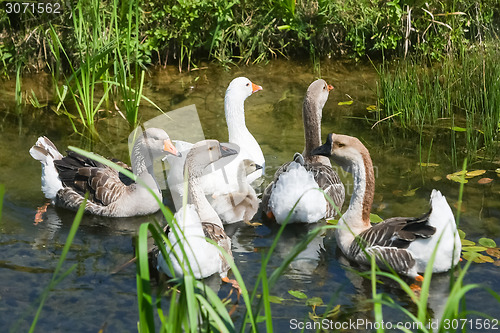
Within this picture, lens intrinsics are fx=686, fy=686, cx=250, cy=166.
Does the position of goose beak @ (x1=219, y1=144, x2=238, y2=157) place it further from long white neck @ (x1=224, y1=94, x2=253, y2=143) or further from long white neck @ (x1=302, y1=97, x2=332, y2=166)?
long white neck @ (x1=302, y1=97, x2=332, y2=166)

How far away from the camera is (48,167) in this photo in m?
6.73

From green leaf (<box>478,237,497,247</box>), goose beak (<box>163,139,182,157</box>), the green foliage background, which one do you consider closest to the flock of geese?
goose beak (<box>163,139,182,157</box>)

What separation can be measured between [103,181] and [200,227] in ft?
6.78

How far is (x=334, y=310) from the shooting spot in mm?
4898

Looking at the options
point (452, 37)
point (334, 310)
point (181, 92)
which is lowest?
point (334, 310)

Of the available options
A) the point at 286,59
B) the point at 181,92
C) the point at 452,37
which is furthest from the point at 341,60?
the point at 181,92

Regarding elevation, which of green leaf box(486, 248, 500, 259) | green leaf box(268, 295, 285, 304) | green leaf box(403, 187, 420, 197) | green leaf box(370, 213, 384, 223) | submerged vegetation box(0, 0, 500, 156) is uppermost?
A: submerged vegetation box(0, 0, 500, 156)

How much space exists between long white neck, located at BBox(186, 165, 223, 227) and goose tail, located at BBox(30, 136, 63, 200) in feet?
4.91

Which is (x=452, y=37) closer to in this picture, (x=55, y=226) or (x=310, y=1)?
(x=310, y=1)

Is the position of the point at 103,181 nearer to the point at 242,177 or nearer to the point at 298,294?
the point at 242,177

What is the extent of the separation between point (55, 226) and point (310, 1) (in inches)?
220

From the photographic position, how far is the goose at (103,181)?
6.50 metres

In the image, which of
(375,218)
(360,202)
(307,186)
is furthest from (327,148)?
(375,218)

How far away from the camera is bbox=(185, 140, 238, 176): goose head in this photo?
5970 millimetres
